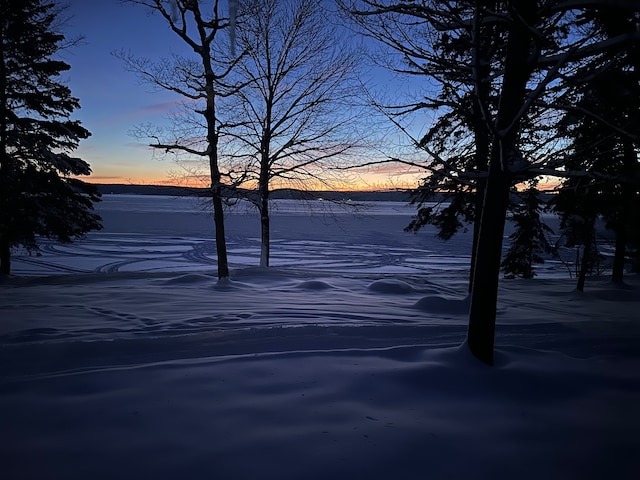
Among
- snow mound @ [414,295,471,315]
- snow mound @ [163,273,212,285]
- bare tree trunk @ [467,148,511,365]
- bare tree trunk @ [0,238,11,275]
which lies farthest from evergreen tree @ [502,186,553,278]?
bare tree trunk @ [0,238,11,275]

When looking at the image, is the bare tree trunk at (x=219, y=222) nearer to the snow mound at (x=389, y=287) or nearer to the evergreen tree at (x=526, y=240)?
the snow mound at (x=389, y=287)

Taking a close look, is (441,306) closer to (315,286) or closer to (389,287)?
(389,287)

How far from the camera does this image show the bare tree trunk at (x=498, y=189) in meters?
4.03

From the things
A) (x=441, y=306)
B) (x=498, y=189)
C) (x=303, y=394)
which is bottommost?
(x=441, y=306)

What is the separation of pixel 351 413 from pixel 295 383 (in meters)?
0.74

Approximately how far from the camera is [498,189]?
4.23 metres

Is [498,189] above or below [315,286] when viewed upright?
above

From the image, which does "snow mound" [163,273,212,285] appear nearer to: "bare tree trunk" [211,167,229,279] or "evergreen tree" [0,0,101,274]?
"bare tree trunk" [211,167,229,279]

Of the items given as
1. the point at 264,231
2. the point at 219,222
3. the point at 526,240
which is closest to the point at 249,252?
the point at 264,231

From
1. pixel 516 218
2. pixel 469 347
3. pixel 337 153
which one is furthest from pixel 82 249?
A: pixel 469 347

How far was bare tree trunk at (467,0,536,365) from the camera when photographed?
403cm

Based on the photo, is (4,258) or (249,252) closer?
(4,258)

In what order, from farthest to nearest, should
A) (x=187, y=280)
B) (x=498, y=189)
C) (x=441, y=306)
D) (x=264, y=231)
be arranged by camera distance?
1. (x=264, y=231)
2. (x=187, y=280)
3. (x=441, y=306)
4. (x=498, y=189)

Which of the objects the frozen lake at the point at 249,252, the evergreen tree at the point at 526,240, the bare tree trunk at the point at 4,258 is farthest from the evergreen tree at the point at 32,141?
the evergreen tree at the point at 526,240
